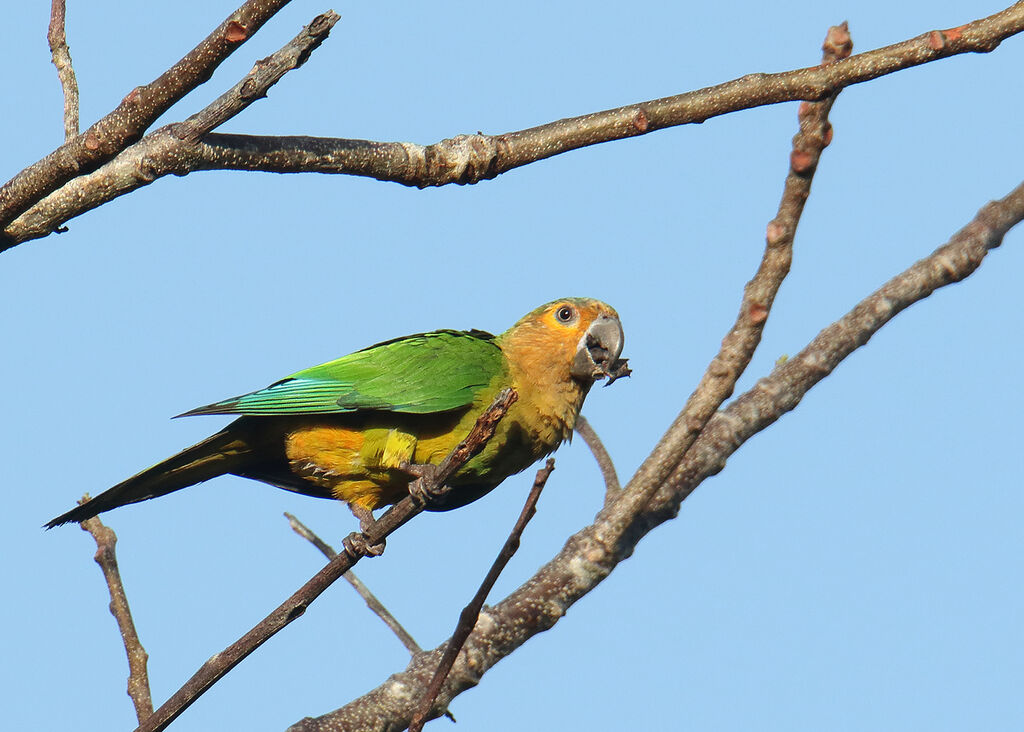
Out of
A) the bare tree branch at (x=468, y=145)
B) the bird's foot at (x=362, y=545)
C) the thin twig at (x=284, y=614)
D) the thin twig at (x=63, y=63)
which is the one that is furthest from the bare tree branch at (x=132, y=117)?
the bird's foot at (x=362, y=545)

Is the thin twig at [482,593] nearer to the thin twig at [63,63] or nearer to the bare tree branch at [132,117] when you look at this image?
the bare tree branch at [132,117]

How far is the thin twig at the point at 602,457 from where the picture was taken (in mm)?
6094

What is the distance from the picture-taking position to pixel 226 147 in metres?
3.47

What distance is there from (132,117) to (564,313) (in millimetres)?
4080

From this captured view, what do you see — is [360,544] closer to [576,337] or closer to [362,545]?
[362,545]

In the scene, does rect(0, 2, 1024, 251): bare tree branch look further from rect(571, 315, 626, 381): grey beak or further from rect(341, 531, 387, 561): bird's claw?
rect(571, 315, 626, 381): grey beak

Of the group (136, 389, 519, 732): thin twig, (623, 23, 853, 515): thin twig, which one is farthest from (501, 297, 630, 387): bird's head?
(136, 389, 519, 732): thin twig

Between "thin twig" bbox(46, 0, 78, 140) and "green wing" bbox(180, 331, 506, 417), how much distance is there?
208 cm

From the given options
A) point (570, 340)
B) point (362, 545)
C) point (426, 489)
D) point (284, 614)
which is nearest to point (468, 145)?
point (426, 489)

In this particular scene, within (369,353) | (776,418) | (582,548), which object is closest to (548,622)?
(582,548)

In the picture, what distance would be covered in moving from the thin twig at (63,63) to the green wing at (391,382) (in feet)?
6.84

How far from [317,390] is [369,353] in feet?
1.95

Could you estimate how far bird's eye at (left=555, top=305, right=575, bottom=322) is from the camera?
6.90m

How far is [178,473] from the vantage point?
6.06 m
